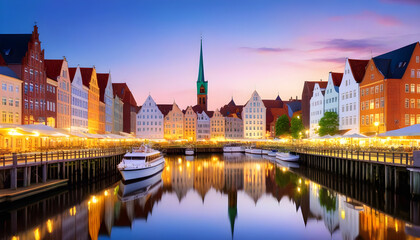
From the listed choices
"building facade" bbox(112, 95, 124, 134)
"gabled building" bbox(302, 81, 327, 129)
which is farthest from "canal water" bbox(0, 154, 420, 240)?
"gabled building" bbox(302, 81, 327, 129)

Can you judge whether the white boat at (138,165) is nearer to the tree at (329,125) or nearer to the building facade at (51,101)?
the building facade at (51,101)

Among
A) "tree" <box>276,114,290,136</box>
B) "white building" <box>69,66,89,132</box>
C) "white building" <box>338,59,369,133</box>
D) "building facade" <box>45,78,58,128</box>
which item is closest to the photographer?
"building facade" <box>45,78,58,128</box>

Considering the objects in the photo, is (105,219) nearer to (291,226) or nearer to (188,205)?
(188,205)

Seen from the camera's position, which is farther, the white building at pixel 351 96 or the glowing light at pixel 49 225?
the white building at pixel 351 96

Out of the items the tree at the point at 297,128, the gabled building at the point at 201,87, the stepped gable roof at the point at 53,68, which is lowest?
the tree at the point at 297,128

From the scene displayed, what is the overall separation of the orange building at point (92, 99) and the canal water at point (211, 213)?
44.1 meters

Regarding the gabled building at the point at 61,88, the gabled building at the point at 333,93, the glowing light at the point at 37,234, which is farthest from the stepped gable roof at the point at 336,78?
the glowing light at the point at 37,234

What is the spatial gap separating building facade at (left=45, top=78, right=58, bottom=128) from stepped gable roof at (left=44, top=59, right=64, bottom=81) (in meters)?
1.40

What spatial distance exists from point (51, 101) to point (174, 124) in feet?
265

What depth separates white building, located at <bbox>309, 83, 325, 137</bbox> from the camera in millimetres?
94500

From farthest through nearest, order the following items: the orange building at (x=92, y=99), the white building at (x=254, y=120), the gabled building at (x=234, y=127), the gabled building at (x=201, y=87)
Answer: the gabled building at (x=201, y=87) → the gabled building at (x=234, y=127) → the white building at (x=254, y=120) → the orange building at (x=92, y=99)

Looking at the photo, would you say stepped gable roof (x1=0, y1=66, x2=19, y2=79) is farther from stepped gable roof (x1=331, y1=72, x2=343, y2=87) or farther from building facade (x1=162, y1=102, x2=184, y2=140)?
building facade (x1=162, y1=102, x2=184, y2=140)

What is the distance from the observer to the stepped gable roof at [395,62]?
207ft

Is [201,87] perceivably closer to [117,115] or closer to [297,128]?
[117,115]
